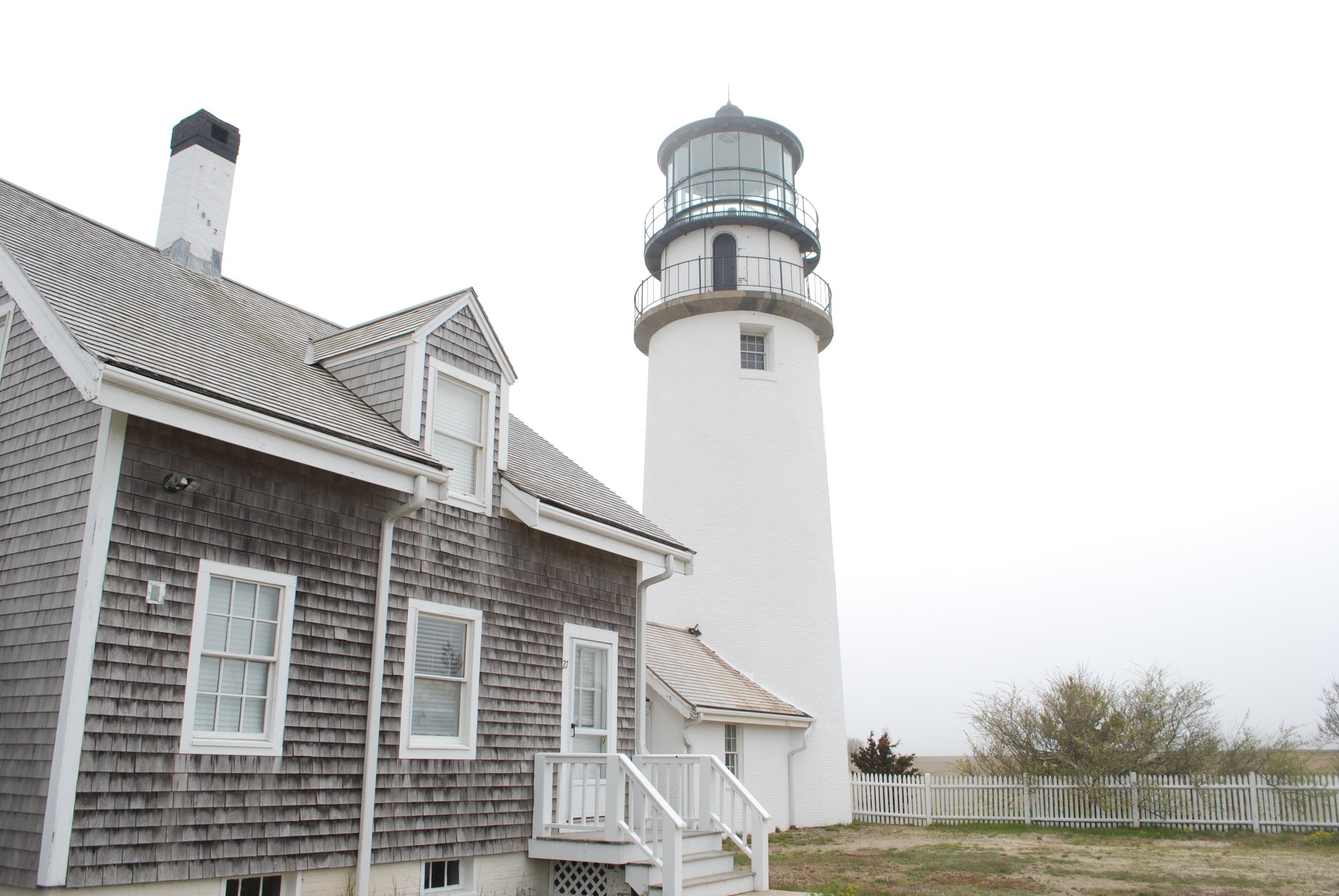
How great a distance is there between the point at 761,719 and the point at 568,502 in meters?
8.94

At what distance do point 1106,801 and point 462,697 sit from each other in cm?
1651

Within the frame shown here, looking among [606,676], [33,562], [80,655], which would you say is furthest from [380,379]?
[606,676]

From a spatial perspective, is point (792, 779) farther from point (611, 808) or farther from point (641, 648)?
point (611, 808)

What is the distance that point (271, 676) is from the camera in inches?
350

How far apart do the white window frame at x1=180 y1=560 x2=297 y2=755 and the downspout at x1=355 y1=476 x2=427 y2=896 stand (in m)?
0.94

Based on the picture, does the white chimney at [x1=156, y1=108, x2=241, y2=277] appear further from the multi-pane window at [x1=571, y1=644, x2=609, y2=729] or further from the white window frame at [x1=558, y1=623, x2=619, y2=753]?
the multi-pane window at [x1=571, y1=644, x2=609, y2=729]

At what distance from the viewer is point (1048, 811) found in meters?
22.3

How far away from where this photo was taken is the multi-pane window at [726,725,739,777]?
19.2 meters

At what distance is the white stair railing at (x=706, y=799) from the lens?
11.7m

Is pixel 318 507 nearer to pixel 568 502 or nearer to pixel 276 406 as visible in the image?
pixel 276 406

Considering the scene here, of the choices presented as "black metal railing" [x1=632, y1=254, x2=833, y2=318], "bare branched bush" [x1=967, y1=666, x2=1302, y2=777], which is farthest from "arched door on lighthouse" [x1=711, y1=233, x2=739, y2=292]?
"bare branched bush" [x1=967, y1=666, x2=1302, y2=777]

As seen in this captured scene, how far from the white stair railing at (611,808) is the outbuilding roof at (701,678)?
6244mm

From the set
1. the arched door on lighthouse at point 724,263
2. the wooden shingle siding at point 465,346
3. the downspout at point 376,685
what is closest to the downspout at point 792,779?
the arched door on lighthouse at point 724,263

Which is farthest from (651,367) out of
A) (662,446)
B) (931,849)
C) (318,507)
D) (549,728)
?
(318,507)
